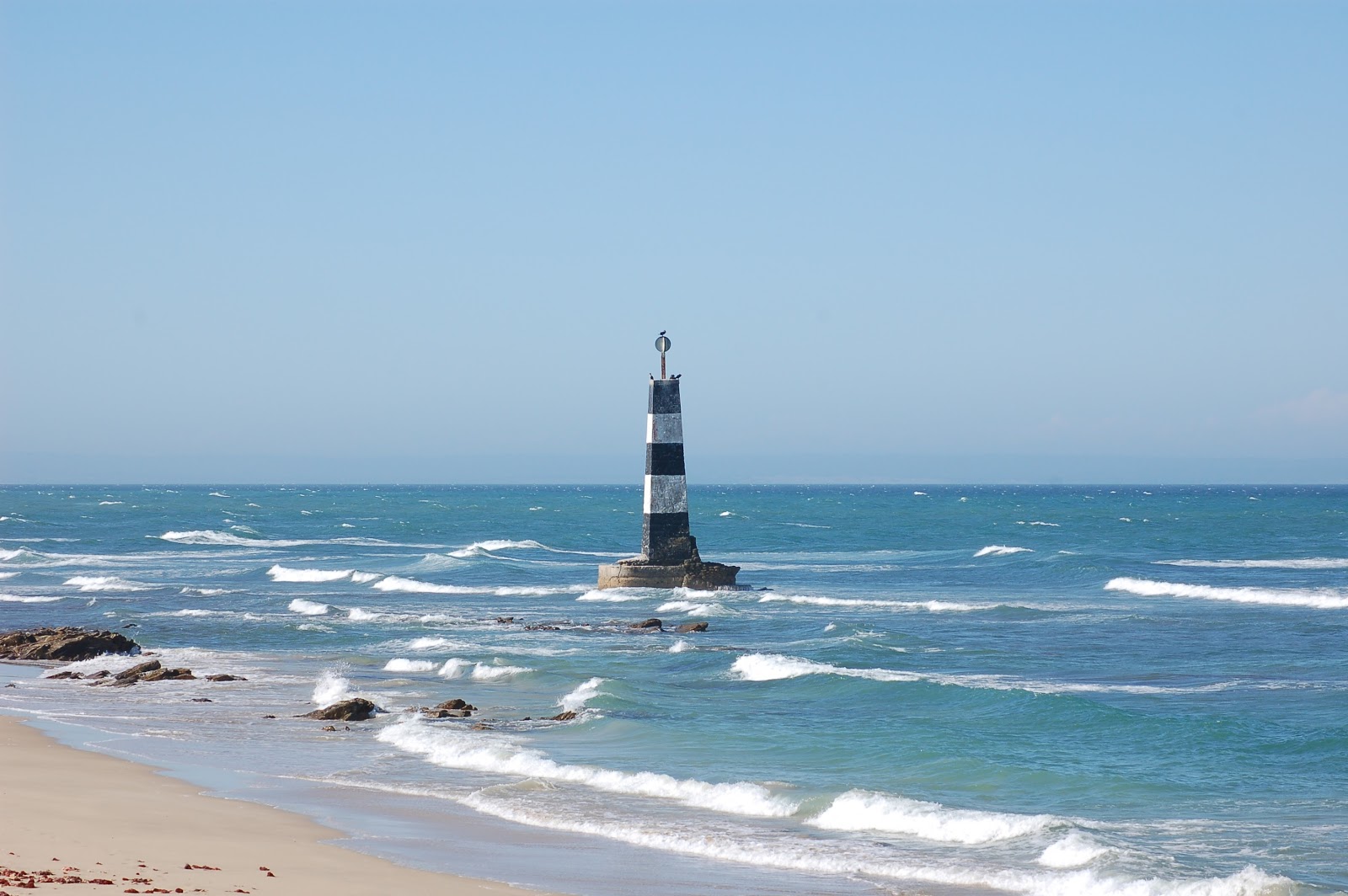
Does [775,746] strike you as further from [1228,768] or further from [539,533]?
[539,533]

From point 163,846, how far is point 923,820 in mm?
5828

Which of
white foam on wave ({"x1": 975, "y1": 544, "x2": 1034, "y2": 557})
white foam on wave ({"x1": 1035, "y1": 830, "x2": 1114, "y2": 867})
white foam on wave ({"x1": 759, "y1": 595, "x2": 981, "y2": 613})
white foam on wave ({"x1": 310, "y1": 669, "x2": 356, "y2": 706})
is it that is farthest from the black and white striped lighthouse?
white foam on wave ({"x1": 1035, "y1": 830, "x2": 1114, "y2": 867})

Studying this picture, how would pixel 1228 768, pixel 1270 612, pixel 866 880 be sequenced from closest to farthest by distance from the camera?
pixel 866 880
pixel 1228 768
pixel 1270 612

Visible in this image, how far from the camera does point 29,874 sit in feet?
30.0

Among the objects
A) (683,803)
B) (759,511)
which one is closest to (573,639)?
(683,803)

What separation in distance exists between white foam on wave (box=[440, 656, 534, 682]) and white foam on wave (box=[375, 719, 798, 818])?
4.13m

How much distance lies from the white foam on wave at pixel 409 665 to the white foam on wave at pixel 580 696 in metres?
3.50

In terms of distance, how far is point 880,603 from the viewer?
33.4 metres

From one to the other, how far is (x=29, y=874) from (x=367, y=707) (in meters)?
8.28

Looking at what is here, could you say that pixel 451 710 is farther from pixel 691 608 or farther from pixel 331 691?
pixel 691 608

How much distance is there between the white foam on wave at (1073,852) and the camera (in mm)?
10586

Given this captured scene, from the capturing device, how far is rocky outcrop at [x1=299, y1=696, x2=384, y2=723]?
17.1 metres

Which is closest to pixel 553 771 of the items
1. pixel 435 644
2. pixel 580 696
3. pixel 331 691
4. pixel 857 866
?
pixel 857 866

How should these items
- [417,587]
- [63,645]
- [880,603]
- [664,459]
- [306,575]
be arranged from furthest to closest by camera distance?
1. [306,575]
2. [417,587]
3. [664,459]
4. [880,603]
5. [63,645]
